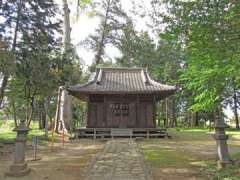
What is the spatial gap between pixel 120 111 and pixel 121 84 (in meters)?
1.98

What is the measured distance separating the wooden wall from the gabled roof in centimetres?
87

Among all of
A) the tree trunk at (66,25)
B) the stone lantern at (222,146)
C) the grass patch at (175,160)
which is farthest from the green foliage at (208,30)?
the tree trunk at (66,25)

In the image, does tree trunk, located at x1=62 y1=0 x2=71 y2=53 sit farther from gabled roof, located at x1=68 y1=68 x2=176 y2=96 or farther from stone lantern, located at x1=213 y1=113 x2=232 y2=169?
stone lantern, located at x1=213 y1=113 x2=232 y2=169

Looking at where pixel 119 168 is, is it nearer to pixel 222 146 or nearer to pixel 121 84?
pixel 222 146

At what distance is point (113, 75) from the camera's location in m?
24.2

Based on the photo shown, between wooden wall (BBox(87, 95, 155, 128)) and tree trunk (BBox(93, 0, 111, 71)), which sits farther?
tree trunk (BBox(93, 0, 111, 71))

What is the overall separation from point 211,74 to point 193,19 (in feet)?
7.64

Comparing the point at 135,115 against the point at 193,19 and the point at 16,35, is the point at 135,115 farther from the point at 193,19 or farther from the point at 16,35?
the point at 193,19

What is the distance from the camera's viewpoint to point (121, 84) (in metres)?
21.5

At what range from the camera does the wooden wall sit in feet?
69.5

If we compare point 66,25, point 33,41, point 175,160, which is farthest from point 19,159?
point 66,25

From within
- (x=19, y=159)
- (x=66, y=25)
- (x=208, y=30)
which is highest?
(x=66, y=25)

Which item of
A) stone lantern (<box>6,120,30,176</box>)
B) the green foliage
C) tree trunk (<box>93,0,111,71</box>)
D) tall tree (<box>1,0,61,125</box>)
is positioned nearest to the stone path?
stone lantern (<box>6,120,30,176</box>)

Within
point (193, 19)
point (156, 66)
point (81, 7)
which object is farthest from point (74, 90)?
point (156, 66)
